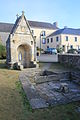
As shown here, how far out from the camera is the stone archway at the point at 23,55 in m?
15.6

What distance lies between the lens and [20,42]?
14227mm

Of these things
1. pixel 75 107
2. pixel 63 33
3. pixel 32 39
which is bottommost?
pixel 75 107

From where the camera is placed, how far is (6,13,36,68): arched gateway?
546 inches

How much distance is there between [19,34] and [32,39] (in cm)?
155

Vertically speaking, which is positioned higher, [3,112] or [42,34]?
[42,34]

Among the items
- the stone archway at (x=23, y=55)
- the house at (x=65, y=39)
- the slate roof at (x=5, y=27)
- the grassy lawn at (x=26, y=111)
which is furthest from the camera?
the house at (x=65, y=39)

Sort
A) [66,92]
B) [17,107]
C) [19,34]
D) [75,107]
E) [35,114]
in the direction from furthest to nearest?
[19,34] → [66,92] → [75,107] → [17,107] → [35,114]

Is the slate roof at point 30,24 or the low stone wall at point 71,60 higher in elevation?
the slate roof at point 30,24

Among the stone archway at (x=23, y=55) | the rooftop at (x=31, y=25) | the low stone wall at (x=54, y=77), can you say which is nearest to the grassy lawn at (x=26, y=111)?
the low stone wall at (x=54, y=77)

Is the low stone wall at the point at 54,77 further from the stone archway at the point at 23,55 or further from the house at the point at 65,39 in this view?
the house at the point at 65,39

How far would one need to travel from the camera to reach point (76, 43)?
38156mm

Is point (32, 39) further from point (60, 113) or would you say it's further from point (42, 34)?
point (42, 34)

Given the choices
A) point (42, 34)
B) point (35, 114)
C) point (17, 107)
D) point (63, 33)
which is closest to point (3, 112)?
point (17, 107)

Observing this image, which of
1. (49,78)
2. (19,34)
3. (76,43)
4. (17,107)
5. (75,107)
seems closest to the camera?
(17,107)
